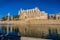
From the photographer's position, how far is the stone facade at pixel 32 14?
188 inches

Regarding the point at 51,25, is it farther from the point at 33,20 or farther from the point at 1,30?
the point at 1,30

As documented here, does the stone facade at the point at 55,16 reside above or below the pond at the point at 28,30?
above

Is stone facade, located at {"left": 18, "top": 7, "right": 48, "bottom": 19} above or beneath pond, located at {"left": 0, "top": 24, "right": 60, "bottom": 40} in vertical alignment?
above

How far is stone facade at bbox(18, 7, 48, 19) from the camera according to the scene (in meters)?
4.77

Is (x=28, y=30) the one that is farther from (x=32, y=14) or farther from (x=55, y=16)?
(x=55, y=16)

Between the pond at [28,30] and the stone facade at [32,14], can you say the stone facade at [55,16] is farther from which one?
the pond at [28,30]

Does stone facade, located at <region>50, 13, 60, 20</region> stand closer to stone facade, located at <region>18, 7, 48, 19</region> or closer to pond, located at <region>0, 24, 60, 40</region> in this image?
stone facade, located at <region>18, 7, 48, 19</region>

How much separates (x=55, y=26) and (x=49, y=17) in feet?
1.41

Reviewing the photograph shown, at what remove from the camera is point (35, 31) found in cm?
509

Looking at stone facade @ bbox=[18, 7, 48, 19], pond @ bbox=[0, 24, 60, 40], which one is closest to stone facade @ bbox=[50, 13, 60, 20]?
stone facade @ bbox=[18, 7, 48, 19]

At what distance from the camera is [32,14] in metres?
4.83

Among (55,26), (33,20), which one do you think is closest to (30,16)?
(33,20)

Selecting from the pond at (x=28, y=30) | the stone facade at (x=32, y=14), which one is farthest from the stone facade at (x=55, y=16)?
the pond at (x=28, y=30)

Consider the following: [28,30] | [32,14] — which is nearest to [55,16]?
[32,14]
